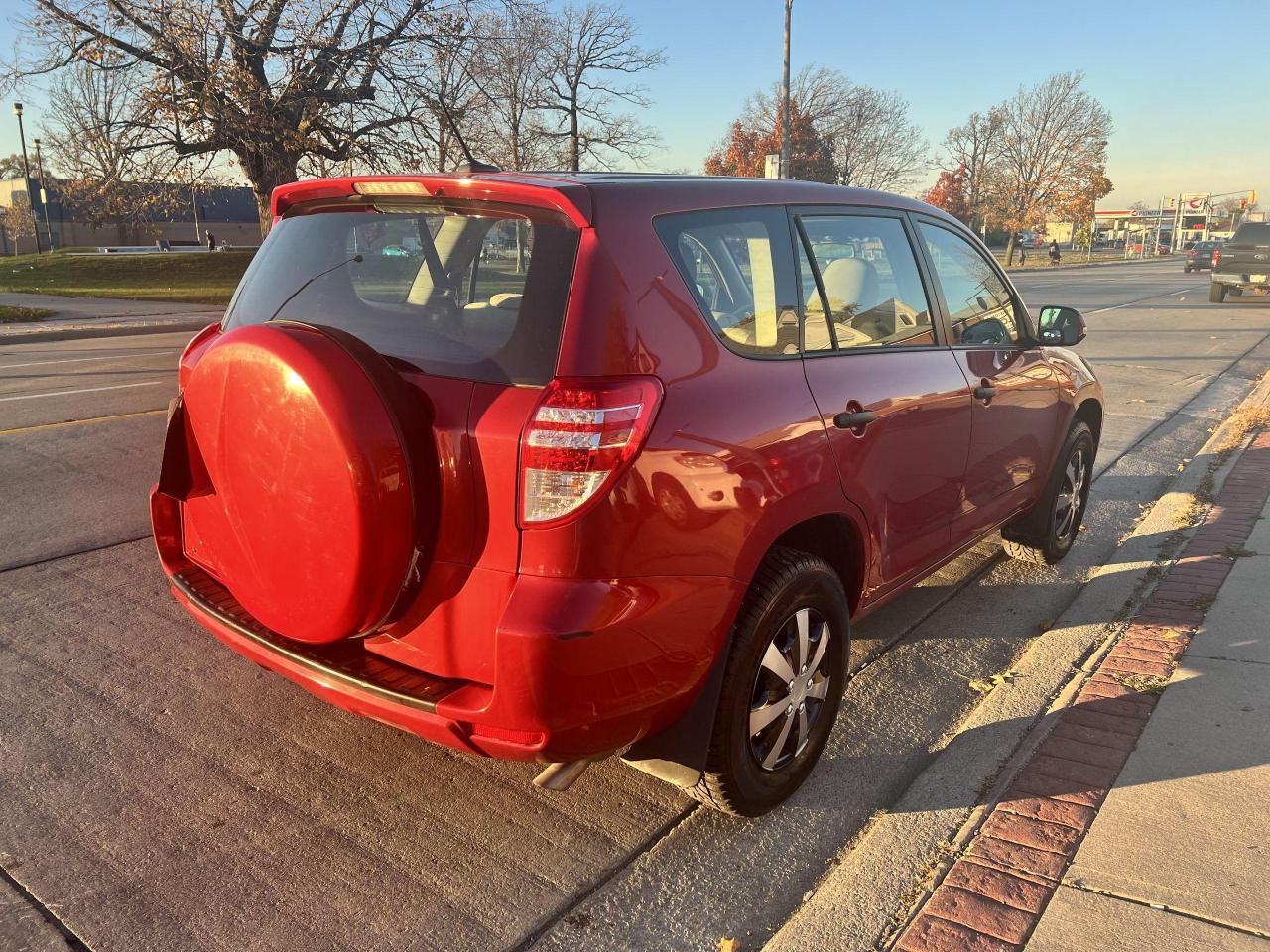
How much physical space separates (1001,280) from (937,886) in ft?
9.55

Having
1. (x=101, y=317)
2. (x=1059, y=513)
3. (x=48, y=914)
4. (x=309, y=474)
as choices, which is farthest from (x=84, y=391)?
(x=101, y=317)

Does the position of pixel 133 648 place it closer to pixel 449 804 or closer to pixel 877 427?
pixel 449 804

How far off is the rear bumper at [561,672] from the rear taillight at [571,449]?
7.3 inches

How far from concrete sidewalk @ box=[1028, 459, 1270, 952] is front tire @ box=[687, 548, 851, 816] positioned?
2.68 feet

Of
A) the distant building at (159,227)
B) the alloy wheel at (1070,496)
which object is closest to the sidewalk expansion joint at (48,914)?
the alloy wheel at (1070,496)

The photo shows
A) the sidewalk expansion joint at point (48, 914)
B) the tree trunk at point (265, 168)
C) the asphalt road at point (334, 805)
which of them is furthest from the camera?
the tree trunk at point (265, 168)

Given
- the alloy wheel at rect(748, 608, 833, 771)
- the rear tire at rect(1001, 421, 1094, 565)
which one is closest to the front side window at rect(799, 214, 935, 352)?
the alloy wheel at rect(748, 608, 833, 771)

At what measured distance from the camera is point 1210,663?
12.8ft

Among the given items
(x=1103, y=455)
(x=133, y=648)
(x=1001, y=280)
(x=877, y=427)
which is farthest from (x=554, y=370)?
(x=1103, y=455)

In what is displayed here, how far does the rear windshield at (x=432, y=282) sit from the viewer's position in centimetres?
242

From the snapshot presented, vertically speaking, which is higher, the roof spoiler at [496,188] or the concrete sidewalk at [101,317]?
the roof spoiler at [496,188]

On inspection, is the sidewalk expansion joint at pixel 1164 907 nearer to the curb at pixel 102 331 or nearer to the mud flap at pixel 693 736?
the mud flap at pixel 693 736

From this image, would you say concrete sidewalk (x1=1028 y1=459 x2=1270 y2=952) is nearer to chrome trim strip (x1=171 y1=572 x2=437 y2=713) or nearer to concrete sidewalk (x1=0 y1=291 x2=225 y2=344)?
chrome trim strip (x1=171 y1=572 x2=437 y2=713)

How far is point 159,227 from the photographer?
7475cm
